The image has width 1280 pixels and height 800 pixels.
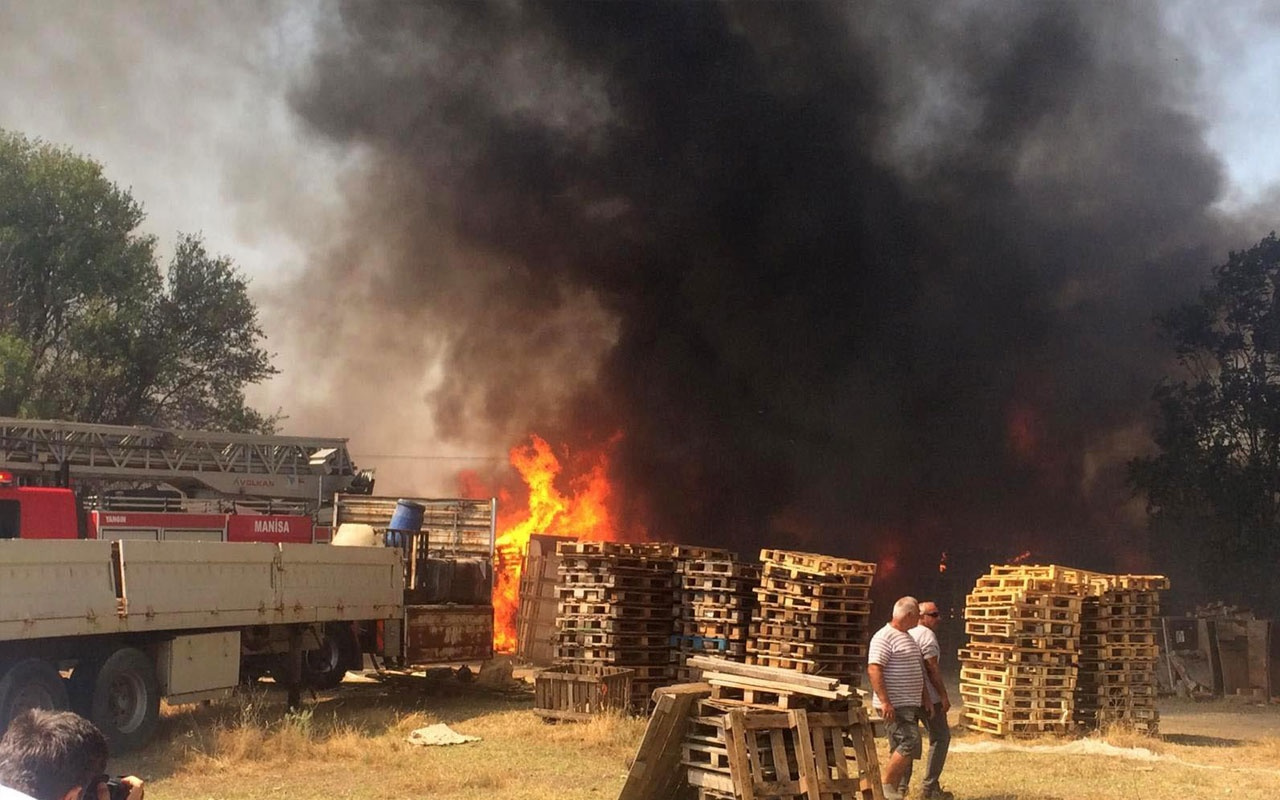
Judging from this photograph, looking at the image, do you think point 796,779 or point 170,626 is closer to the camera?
point 796,779

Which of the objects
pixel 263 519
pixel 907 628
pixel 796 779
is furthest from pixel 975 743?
pixel 263 519

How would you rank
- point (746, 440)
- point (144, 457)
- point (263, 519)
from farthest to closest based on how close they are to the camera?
point (746, 440) < point (144, 457) < point (263, 519)

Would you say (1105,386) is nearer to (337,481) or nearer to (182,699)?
(337,481)

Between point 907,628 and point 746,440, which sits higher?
point 746,440

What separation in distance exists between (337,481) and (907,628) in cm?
2061

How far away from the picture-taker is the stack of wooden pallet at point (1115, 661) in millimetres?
16344

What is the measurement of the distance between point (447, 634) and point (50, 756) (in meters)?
15.5

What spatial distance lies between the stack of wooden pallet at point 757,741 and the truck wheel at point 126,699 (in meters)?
6.30

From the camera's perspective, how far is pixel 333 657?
17594 millimetres

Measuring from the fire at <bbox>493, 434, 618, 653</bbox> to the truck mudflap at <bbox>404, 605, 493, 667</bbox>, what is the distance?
7.37 m

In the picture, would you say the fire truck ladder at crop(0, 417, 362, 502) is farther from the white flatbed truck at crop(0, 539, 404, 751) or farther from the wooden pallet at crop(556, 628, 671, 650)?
the wooden pallet at crop(556, 628, 671, 650)

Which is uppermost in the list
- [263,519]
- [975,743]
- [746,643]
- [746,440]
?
[746,440]

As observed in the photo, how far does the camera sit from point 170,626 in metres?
13.2

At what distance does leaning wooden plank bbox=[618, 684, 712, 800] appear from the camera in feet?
31.4
